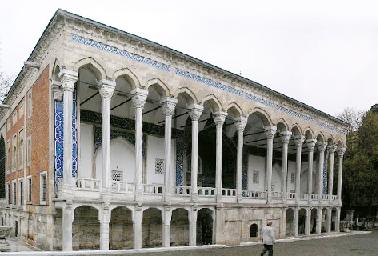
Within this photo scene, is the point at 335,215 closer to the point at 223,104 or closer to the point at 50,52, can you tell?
the point at 223,104

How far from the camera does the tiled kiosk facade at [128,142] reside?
1634 cm

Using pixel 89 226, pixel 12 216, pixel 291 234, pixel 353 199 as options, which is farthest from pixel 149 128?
pixel 353 199

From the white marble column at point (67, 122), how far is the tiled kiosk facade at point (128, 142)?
1.4 inches

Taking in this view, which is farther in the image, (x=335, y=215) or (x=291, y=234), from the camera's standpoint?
(x=335, y=215)

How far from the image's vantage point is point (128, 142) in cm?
2341

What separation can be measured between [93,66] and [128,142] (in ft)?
25.2

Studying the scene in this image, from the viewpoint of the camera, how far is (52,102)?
17344mm

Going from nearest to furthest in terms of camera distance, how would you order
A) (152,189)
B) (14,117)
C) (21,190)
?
(21,190) < (152,189) < (14,117)

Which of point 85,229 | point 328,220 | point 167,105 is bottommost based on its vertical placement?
point 328,220

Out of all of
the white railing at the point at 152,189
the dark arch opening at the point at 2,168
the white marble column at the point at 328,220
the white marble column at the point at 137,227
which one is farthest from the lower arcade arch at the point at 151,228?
the dark arch opening at the point at 2,168

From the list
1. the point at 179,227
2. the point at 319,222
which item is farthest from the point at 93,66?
the point at 319,222

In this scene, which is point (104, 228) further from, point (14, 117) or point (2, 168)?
point (2, 168)

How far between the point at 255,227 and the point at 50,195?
11.7m

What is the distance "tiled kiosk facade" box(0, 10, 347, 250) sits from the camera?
16344mm
